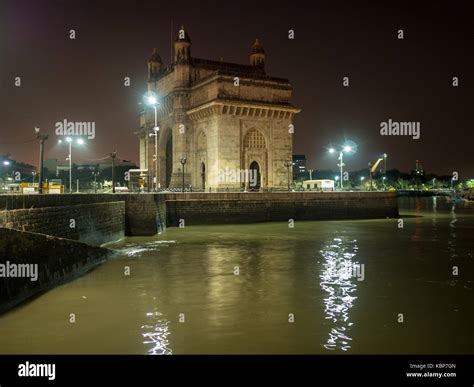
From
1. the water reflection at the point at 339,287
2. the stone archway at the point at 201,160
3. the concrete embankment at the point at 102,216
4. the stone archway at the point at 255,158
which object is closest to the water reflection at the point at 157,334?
the water reflection at the point at 339,287

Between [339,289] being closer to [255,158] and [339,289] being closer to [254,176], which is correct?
[255,158]

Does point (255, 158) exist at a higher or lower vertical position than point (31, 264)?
higher

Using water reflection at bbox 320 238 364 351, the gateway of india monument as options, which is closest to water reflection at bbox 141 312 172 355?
water reflection at bbox 320 238 364 351

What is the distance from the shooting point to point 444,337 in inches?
377

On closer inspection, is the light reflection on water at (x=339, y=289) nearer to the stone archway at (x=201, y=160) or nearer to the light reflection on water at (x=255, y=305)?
the light reflection on water at (x=255, y=305)

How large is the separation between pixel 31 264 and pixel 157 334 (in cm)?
473

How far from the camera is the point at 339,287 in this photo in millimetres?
14430

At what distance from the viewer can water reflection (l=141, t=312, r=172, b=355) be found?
8880mm

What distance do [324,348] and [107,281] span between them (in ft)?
26.6

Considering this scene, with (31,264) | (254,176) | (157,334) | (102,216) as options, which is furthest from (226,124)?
(157,334)

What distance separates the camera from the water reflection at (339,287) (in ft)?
31.7

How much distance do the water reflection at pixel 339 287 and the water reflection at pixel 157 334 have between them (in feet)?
9.78

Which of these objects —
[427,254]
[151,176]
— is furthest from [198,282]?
[151,176]
